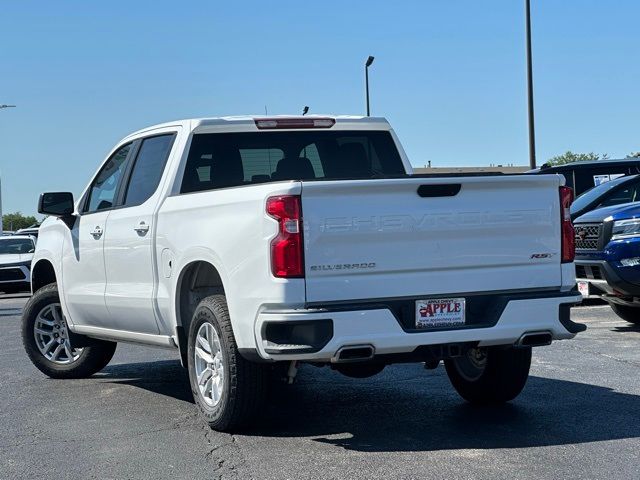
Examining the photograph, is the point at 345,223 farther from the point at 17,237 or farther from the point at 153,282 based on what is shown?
the point at 17,237

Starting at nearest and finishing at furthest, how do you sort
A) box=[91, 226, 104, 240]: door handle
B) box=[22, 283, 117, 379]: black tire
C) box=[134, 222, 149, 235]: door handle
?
box=[134, 222, 149, 235]: door handle, box=[91, 226, 104, 240]: door handle, box=[22, 283, 117, 379]: black tire

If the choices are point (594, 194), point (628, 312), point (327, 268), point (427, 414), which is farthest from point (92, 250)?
point (594, 194)

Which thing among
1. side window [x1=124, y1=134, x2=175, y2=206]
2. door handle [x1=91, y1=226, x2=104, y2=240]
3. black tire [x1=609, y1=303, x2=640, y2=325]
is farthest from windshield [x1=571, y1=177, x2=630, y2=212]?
door handle [x1=91, y1=226, x2=104, y2=240]

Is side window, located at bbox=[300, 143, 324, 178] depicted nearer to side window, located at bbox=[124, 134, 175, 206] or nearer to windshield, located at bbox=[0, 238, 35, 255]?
side window, located at bbox=[124, 134, 175, 206]

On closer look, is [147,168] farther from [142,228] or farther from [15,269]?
[15,269]

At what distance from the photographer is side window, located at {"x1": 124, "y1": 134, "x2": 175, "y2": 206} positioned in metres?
7.78

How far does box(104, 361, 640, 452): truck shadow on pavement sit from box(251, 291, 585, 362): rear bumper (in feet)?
1.96

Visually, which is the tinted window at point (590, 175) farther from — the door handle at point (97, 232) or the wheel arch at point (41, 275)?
the door handle at point (97, 232)

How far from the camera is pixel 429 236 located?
6.11 m

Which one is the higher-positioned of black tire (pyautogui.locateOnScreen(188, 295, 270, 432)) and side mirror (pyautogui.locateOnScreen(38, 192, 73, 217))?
side mirror (pyautogui.locateOnScreen(38, 192, 73, 217))

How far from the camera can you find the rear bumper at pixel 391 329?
581cm

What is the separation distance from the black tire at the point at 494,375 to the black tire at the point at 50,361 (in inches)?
134

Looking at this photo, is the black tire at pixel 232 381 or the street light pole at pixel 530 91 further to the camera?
the street light pole at pixel 530 91

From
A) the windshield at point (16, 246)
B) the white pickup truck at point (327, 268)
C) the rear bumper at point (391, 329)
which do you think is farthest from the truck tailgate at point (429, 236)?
the windshield at point (16, 246)
